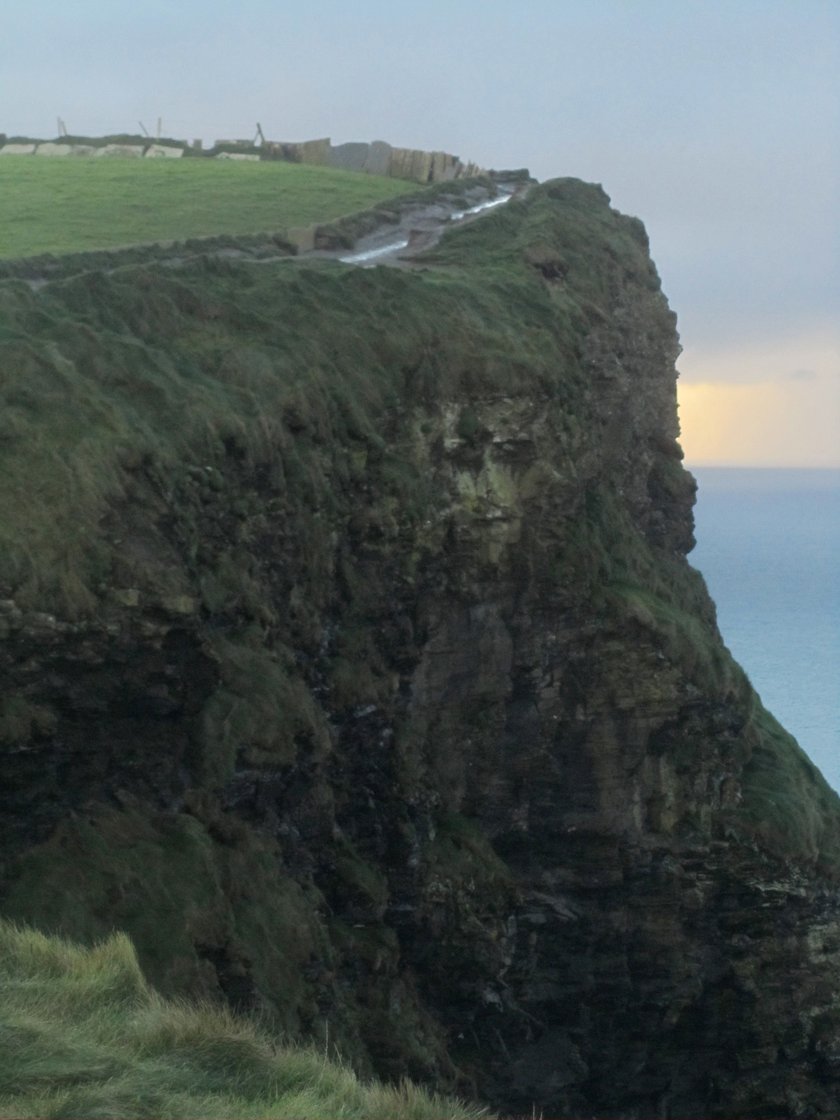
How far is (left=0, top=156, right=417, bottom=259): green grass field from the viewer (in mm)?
28656

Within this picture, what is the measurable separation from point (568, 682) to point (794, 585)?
7992 cm

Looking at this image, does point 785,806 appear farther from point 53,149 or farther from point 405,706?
point 53,149

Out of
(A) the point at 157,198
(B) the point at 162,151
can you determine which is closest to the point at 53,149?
(B) the point at 162,151

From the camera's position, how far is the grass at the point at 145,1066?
7113 millimetres

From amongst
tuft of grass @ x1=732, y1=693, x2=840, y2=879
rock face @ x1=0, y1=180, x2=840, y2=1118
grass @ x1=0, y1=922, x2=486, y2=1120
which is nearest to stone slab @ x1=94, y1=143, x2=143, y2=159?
rock face @ x1=0, y1=180, x2=840, y2=1118

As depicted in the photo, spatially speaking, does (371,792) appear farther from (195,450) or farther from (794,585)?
(794,585)

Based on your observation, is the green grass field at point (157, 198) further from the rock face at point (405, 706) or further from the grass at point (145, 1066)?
the grass at point (145, 1066)

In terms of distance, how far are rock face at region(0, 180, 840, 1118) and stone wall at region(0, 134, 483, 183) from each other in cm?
1712

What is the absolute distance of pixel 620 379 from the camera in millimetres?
27875

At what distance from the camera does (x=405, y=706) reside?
19.9m

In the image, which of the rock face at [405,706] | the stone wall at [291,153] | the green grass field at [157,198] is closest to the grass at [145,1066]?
the rock face at [405,706]

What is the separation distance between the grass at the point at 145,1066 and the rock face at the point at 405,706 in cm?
440

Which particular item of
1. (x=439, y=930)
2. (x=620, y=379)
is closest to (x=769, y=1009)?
(x=439, y=930)

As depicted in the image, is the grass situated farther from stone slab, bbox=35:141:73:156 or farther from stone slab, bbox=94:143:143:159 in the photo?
stone slab, bbox=35:141:73:156
